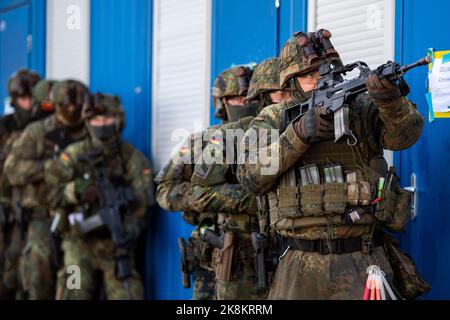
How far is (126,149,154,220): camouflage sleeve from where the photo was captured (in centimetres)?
693

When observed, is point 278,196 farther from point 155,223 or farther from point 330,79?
point 155,223

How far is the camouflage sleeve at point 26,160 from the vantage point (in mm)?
7551

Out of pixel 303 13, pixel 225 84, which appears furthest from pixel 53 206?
pixel 303 13

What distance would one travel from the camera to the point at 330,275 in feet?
12.6

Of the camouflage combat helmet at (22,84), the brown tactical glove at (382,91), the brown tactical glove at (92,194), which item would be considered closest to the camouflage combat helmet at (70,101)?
the brown tactical glove at (92,194)

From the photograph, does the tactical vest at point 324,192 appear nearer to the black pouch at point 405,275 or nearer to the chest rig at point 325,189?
the chest rig at point 325,189

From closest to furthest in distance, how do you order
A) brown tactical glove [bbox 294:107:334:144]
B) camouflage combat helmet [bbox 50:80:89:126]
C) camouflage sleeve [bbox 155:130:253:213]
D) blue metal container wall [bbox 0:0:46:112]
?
brown tactical glove [bbox 294:107:334:144], camouflage sleeve [bbox 155:130:253:213], camouflage combat helmet [bbox 50:80:89:126], blue metal container wall [bbox 0:0:46:112]

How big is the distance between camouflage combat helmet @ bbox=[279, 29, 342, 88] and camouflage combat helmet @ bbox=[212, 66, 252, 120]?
133cm

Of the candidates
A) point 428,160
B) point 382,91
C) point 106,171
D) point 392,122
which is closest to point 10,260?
point 106,171

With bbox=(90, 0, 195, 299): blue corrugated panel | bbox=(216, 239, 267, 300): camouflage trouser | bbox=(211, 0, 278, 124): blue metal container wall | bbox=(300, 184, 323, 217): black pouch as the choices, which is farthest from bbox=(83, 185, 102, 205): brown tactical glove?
bbox=(300, 184, 323, 217): black pouch

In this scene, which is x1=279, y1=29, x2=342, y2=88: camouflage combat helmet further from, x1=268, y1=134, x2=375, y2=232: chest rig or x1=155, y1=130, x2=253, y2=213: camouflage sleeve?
x1=155, y1=130, x2=253, y2=213: camouflage sleeve

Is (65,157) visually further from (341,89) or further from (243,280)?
(341,89)

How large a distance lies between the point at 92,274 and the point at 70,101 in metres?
1.71

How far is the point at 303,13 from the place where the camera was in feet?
17.7
